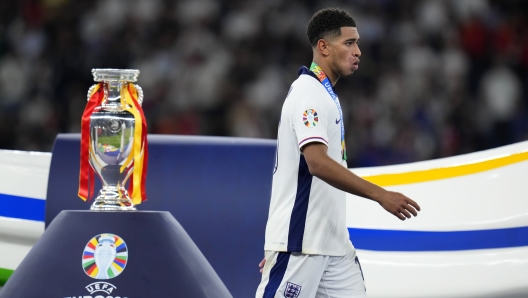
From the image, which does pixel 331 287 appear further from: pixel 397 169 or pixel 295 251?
pixel 397 169

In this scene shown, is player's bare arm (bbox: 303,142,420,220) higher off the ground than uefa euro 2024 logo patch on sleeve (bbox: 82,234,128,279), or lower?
higher

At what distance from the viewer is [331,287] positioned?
9.31 feet

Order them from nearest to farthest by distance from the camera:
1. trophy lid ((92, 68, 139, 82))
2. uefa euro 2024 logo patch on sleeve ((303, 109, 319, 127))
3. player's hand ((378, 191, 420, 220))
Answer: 1. player's hand ((378, 191, 420, 220))
2. uefa euro 2024 logo patch on sleeve ((303, 109, 319, 127))
3. trophy lid ((92, 68, 139, 82))

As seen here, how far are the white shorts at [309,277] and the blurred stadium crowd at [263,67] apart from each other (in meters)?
3.60

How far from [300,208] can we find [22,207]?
215cm

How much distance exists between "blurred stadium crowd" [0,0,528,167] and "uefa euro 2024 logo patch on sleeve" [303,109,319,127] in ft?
12.3

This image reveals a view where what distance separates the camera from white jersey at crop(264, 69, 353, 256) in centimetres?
279

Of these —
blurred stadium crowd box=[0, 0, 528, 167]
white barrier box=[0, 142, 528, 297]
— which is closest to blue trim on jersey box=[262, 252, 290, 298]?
white barrier box=[0, 142, 528, 297]

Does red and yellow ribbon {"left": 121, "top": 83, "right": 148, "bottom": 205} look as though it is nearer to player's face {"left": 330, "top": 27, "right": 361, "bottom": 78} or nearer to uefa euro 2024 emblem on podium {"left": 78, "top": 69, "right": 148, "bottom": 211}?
uefa euro 2024 emblem on podium {"left": 78, "top": 69, "right": 148, "bottom": 211}

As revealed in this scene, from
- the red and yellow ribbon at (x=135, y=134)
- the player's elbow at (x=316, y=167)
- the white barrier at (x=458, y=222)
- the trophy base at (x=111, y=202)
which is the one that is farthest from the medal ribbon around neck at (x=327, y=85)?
the white barrier at (x=458, y=222)

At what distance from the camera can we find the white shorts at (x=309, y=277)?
2775 millimetres

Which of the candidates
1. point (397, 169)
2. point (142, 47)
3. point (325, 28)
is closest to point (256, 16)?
point (142, 47)

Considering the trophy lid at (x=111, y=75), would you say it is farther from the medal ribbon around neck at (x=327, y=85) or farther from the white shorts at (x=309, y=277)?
the white shorts at (x=309, y=277)

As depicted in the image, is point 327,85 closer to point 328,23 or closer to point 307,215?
point 328,23
